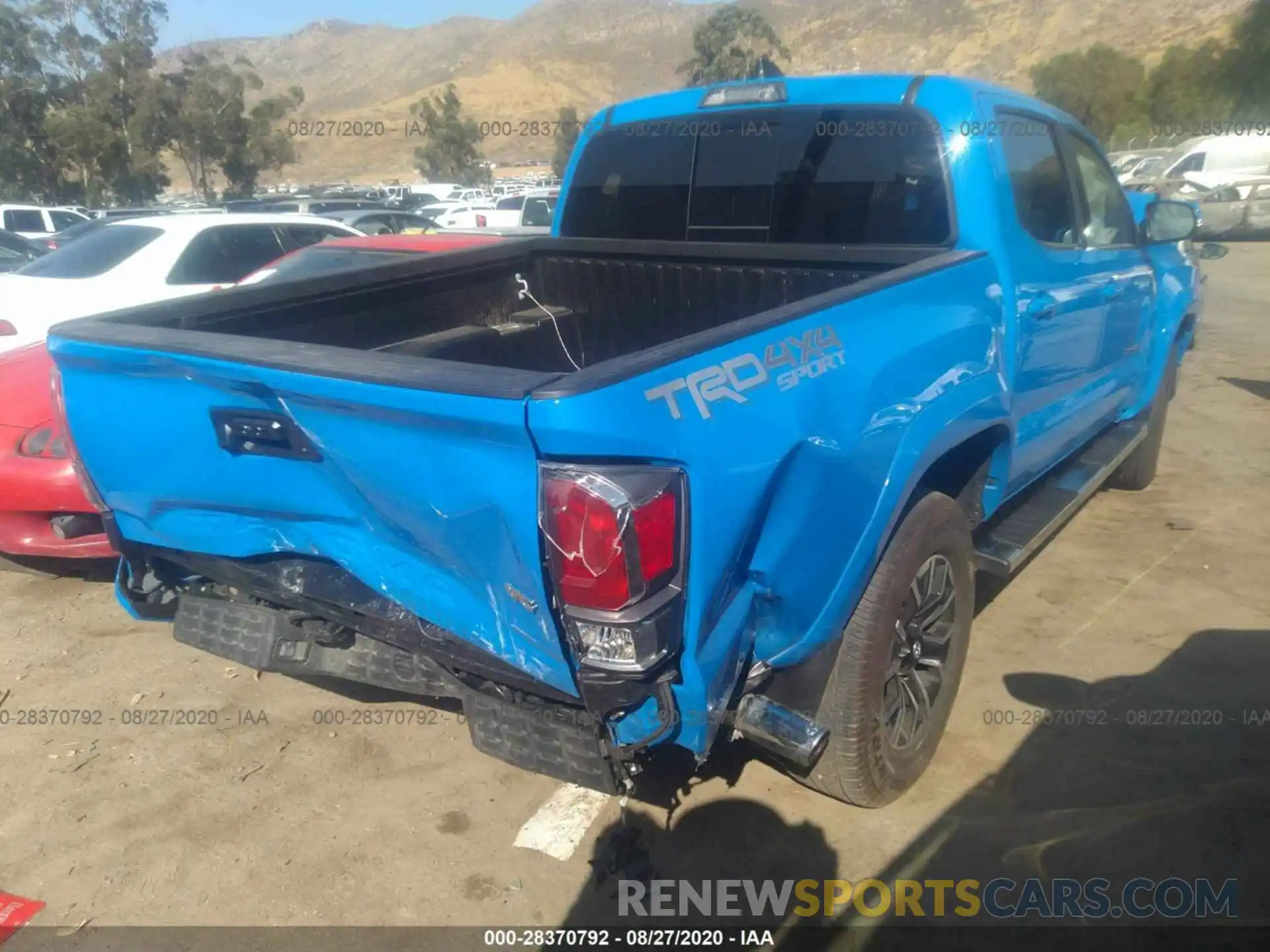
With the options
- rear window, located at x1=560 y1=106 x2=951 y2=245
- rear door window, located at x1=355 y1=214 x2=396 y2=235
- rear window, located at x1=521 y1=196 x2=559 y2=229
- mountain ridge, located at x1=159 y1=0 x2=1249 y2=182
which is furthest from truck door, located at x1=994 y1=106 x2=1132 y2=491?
mountain ridge, located at x1=159 y1=0 x2=1249 y2=182

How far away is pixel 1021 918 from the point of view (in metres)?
2.57

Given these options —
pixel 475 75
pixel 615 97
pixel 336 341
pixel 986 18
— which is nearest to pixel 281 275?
pixel 336 341

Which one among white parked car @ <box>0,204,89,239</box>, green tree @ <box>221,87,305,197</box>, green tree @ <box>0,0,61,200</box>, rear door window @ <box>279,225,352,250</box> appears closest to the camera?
rear door window @ <box>279,225,352,250</box>

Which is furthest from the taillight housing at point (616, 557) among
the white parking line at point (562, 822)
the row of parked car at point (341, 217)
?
the row of parked car at point (341, 217)

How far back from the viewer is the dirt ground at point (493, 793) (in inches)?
107

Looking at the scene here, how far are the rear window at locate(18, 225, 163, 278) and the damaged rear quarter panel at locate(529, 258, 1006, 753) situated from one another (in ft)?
21.8

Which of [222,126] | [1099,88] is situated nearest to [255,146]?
[222,126]

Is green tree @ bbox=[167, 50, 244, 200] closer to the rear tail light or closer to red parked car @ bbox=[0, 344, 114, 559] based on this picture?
red parked car @ bbox=[0, 344, 114, 559]

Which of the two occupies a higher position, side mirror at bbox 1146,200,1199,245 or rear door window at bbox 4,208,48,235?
side mirror at bbox 1146,200,1199,245

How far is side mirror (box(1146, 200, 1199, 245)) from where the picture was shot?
438 cm

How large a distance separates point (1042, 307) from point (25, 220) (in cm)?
2139

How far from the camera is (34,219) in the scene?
19391 millimetres

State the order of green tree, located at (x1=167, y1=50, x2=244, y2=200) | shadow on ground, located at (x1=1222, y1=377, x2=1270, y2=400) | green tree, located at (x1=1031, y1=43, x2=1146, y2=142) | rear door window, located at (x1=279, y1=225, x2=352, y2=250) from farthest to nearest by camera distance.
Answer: green tree, located at (x1=1031, y1=43, x2=1146, y2=142) → green tree, located at (x1=167, y1=50, x2=244, y2=200) → rear door window, located at (x1=279, y1=225, x2=352, y2=250) → shadow on ground, located at (x1=1222, y1=377, x2=1270, y2=400)

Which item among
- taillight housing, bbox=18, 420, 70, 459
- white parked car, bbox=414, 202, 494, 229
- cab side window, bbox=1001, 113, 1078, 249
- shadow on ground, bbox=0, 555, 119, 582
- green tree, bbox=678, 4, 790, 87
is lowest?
shadow on ground, bbox=0, 555, 119, 582
